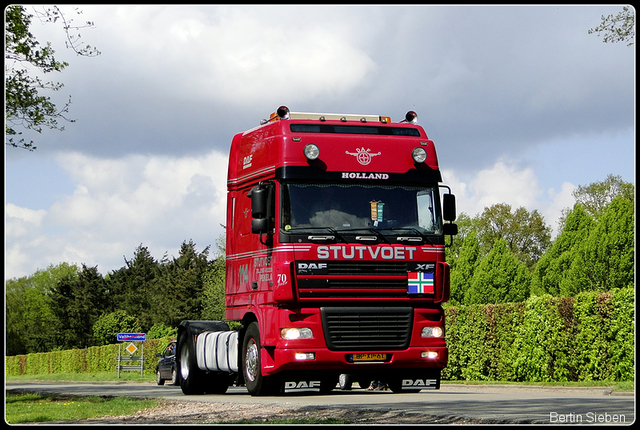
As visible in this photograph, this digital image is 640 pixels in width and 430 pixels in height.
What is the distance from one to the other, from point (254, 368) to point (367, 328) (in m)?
2.29

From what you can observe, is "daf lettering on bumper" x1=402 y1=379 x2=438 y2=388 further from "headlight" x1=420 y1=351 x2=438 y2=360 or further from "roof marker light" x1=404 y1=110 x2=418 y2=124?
"roof marker light" x1=404 y1=110 x2=418 y2=124

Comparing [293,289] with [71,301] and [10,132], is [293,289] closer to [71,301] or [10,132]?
[10,132]

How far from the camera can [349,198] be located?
1428 cm

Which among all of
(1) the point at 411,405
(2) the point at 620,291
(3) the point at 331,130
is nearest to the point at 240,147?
(3) the point at 331,130

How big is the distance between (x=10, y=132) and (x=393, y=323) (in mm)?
9388

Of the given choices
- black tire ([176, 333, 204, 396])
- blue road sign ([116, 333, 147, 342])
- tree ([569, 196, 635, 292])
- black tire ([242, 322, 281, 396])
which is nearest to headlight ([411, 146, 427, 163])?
black tire ([242, 322, 281, 396])

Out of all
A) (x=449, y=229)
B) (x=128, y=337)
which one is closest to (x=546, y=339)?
(x=449, y=229)

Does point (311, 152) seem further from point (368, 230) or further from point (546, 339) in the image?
point (546, 339)

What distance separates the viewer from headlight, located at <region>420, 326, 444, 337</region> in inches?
575

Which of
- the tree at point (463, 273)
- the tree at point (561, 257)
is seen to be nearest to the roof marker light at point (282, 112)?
the tree at point (561, 257)

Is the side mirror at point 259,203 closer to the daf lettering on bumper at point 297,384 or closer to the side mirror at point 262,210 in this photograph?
the side mirror at point 262,210

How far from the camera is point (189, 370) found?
18.8 m

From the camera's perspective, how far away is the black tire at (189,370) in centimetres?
1858

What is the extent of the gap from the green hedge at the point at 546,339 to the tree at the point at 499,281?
1953 cm
